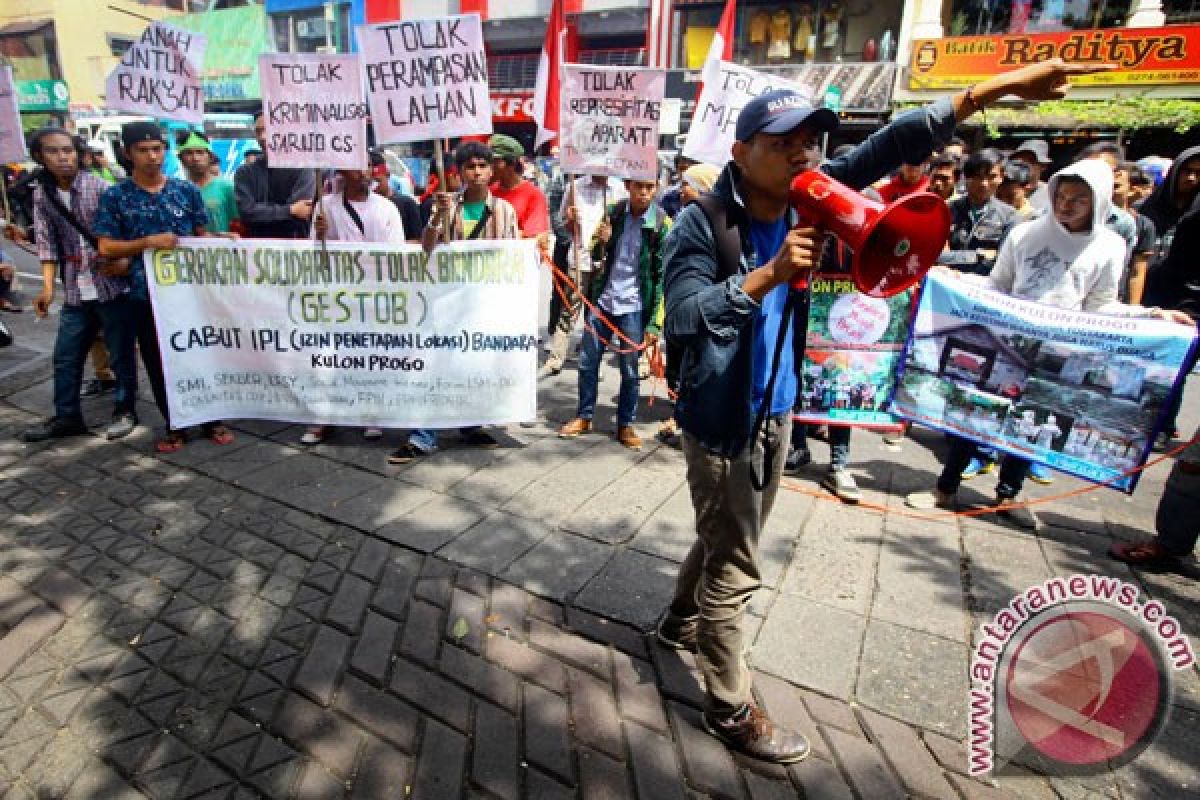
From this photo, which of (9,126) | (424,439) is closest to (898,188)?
(424,439)

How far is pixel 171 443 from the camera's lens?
15.5ft

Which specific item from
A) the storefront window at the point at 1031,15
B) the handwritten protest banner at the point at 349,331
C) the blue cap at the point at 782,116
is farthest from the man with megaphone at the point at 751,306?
the storefront window at the point at 1031,15

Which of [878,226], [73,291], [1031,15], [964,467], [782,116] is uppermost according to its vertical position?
[1031,15]

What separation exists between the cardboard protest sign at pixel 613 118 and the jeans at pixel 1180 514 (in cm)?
356

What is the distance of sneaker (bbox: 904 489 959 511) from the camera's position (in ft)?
13.9

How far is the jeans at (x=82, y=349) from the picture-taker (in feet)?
15.9

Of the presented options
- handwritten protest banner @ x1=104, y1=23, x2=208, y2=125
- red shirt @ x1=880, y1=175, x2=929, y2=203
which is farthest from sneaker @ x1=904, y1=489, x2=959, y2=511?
handwritten protest banner @ x1=104, y1=23, x2=208, y2=125

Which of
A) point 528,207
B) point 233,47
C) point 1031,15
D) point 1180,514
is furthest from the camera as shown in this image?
point 233,47

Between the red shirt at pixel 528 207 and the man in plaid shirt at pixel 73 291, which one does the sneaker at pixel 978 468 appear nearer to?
the red shirt at pixel 528 207

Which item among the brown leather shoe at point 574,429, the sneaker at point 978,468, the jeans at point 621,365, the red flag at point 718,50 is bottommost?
the sneaker at point 978,468

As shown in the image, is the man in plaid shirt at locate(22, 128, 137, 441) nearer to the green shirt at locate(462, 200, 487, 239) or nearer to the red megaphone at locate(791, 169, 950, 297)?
the green shirt at locate(462, 200, 487, 239)

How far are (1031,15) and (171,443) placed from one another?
22703mm

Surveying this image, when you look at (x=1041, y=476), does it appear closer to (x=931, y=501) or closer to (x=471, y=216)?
(x=931, y=501)

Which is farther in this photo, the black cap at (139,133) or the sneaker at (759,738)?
the black cap at (139,133)
